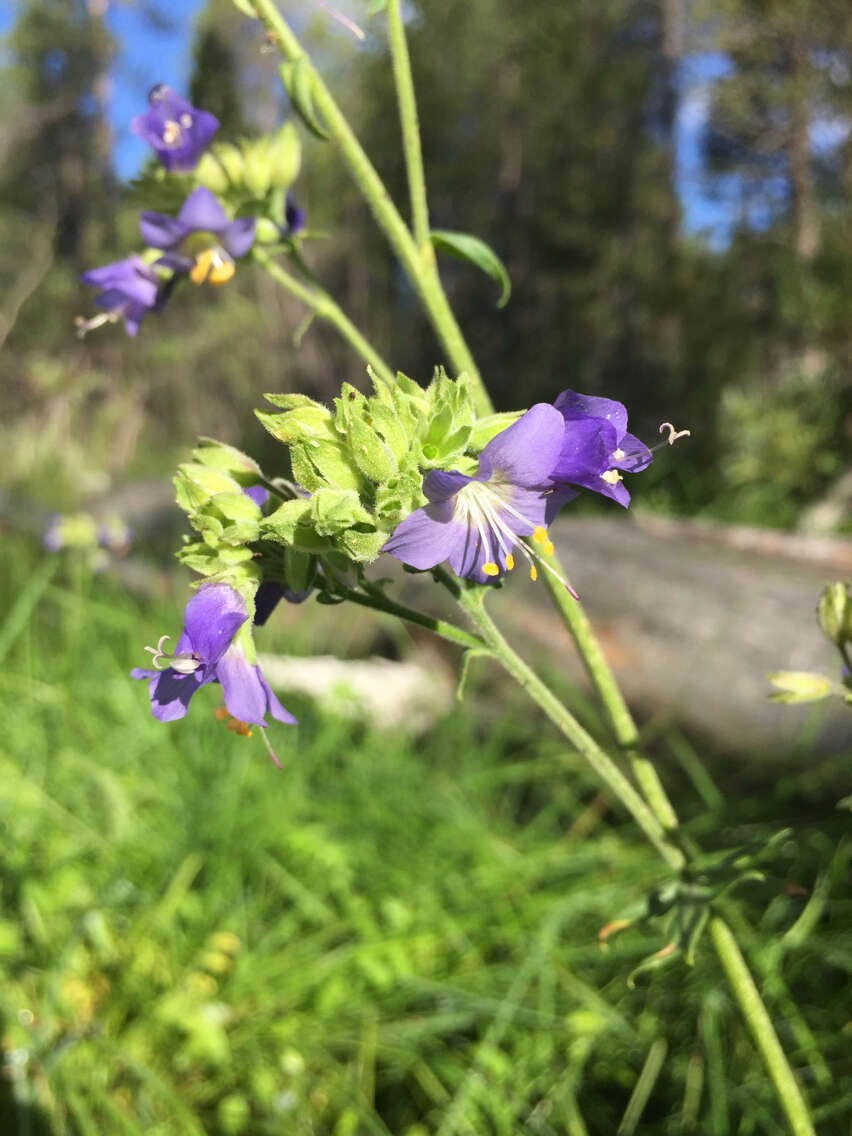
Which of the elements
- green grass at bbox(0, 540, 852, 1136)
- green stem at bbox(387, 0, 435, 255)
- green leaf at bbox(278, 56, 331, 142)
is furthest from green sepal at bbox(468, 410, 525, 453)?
green grass at bbox(0, 540, 852, 1136)

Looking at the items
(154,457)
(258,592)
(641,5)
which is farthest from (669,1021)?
(641,5)

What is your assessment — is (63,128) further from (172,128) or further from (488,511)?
(488,511)

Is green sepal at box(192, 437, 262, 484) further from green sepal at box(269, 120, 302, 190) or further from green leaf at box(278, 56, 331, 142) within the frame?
green sepal at box(269, 120, 302, 190)

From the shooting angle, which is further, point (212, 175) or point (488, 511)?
point (212, 175)

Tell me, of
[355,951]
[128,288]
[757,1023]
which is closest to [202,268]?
[128,288]

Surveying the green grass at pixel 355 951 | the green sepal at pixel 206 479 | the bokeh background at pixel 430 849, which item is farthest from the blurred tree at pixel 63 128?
the green sepal at pixel 206 479

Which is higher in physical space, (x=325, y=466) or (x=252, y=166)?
(x=252, y=166)

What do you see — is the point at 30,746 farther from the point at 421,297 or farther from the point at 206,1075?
the point at 421,297
